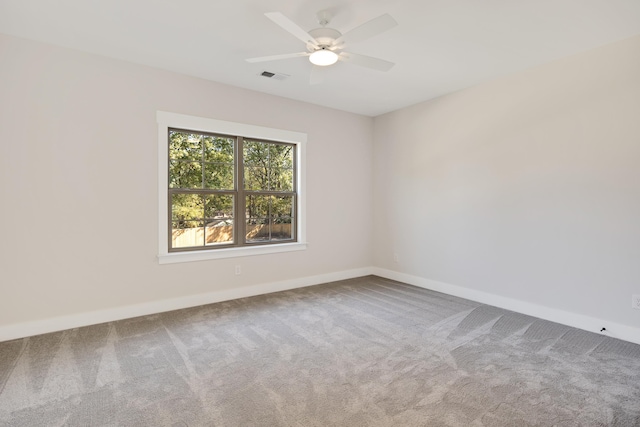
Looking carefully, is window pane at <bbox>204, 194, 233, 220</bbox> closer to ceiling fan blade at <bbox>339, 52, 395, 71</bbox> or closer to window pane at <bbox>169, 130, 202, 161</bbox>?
window pane at <bbox>169, 130, 202, 161</bbox>

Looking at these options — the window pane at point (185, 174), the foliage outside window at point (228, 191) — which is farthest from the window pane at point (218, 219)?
the window pane at point (185, 174)

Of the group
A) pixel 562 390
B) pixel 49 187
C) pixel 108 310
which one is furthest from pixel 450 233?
pixel 49 187

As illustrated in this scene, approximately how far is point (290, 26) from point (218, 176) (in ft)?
7.55

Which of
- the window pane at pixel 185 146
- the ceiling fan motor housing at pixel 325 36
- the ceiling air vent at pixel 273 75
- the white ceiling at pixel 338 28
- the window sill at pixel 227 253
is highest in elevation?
the white ceiling at pixel 338 28

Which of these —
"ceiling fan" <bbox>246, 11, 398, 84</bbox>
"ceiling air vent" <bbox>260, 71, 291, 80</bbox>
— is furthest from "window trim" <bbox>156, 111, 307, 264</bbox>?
"ceiling fan" <bbox>246, 11, 398, 84</bbox>

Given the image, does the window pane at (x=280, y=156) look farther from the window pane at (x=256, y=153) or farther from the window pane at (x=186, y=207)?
the window pane at (x=186, y=207)

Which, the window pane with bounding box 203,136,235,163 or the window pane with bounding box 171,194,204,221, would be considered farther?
the window pane with bounding box 203,136,235,163

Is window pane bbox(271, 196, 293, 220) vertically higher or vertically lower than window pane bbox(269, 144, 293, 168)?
lower

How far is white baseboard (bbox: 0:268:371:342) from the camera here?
294 cm

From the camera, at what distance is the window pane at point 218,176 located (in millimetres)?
3988

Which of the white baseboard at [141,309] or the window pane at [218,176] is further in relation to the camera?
the window pane at [218,176]

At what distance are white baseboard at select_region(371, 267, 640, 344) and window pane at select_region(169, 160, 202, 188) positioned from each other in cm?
324

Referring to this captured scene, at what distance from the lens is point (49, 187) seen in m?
3.03

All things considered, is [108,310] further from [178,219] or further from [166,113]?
[166,113]
